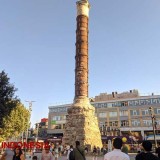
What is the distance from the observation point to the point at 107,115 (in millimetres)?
48375

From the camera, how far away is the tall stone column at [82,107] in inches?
1042

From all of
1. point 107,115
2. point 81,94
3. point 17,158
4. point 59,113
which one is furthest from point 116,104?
point 17,158

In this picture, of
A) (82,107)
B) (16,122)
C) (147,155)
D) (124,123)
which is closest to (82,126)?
(82,107)

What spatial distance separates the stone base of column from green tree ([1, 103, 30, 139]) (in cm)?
710

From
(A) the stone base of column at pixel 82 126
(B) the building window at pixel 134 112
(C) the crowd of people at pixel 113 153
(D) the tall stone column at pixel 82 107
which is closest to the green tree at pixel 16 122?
(D) the tall stone column at pixel 82 107

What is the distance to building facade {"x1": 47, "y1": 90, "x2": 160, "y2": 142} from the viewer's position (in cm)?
4381

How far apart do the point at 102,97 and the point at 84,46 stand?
988 inches

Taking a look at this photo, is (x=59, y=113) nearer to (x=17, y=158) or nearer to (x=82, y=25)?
(x=82, y=25)

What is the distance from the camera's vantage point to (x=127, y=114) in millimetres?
46438

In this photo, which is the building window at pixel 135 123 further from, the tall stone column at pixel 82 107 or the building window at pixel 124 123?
the tall stone column at pixel 82 107

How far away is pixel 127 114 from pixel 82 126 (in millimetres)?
22257

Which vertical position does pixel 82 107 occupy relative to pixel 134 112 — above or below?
below

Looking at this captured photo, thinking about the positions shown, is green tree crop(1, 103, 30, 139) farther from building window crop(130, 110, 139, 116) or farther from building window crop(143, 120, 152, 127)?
building window crop(143, 120, 152, 127)

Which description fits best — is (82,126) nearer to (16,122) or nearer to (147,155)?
(16,122)
